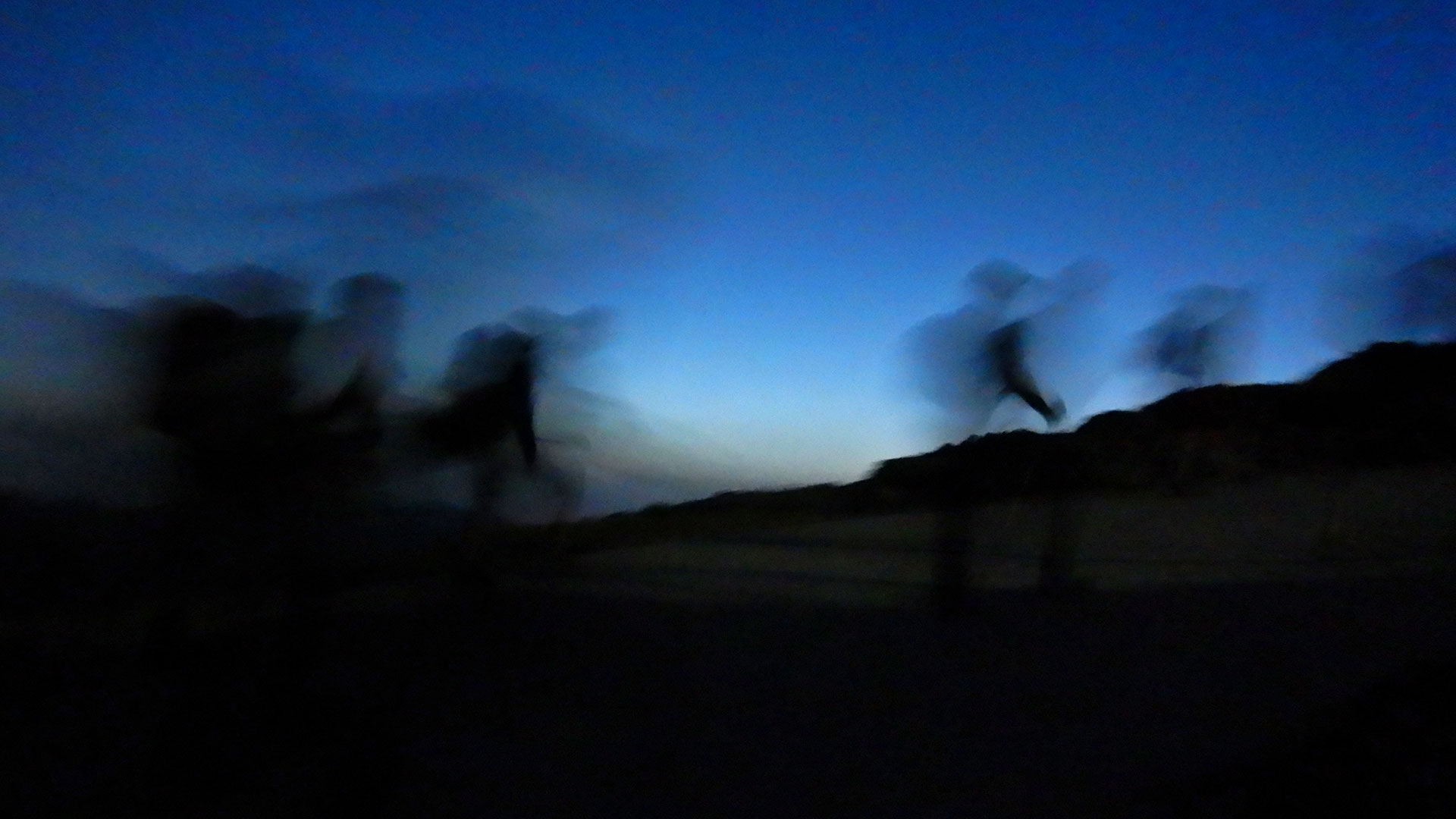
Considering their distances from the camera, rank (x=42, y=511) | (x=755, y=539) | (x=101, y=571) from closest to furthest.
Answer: (x=42, y=511) < (x=101, y=571) < (x=755, y=539)

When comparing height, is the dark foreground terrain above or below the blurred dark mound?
below

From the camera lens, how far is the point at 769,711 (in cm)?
684

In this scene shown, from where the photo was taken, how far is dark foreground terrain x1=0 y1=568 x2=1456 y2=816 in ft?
17.6

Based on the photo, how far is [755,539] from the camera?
A: 1084cm

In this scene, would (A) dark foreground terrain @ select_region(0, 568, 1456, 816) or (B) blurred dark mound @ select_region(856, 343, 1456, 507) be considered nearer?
(A) dark foreground terrain @ select_region(0, 568, 1456, 816)

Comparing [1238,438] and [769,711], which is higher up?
[1238,438]

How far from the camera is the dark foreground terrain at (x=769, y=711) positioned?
5379mm

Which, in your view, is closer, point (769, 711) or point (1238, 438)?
point (769, 711)

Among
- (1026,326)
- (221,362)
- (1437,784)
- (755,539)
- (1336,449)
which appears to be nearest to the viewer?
(1437,784)

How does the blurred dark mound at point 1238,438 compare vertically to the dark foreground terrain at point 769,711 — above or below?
above

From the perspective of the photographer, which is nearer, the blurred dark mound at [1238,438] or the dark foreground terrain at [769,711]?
the dark foreground terrain at [769,711]

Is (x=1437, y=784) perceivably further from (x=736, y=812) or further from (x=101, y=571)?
(x=101, y=571)

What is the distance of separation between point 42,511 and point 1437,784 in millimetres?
7303

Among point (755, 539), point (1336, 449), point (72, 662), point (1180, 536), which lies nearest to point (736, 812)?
point (72, 662)
